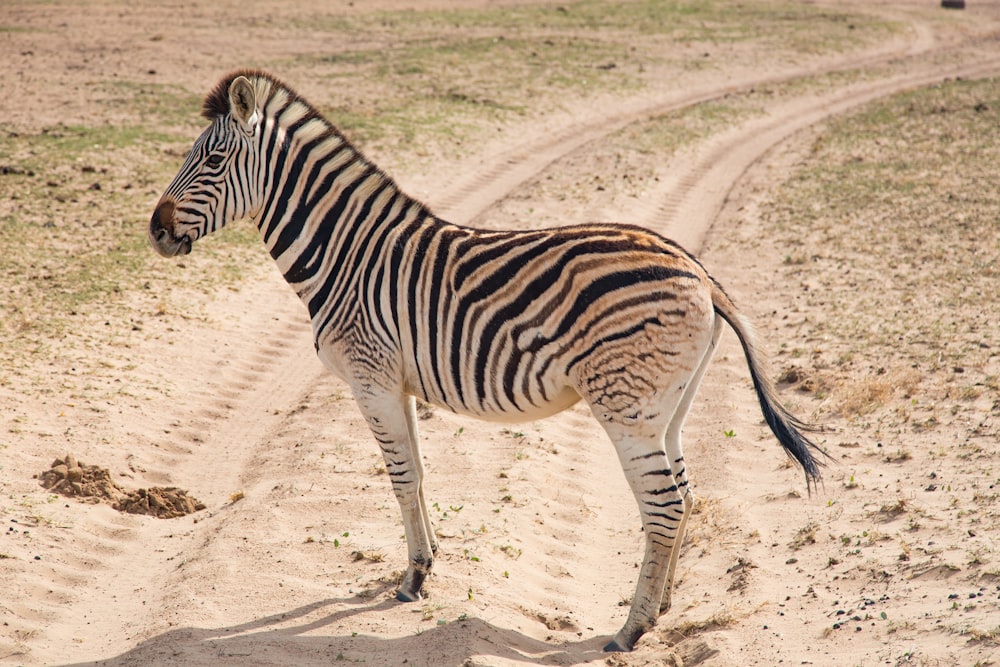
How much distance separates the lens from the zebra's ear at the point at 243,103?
5.86 metres

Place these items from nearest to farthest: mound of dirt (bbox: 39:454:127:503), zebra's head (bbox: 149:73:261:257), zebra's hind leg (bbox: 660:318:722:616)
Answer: zebra's hind leg (bbox: 660:318:722:616)
zebra's head (bbox: 149:73:261:257)
mound of dirt (bbox: 39:454:127:503)

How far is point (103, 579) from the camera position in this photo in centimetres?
623

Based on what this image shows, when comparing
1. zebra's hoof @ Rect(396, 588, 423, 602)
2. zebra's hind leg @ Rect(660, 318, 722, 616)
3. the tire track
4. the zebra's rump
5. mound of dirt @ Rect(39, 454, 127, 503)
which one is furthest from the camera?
the tire track

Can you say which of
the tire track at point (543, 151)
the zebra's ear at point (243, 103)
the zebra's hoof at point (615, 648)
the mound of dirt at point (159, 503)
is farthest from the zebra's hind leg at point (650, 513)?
the tire track at point (543, 151)

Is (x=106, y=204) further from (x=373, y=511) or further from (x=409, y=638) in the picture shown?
(x=409, y=638)

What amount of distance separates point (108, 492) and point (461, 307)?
11.0 feet

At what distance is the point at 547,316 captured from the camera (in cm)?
542

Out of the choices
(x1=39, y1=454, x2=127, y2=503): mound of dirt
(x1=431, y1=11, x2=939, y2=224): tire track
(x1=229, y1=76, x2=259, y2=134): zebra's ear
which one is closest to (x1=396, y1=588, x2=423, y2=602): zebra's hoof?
(x1=39, y1=454, x2=127, y2=503): mound of dirt

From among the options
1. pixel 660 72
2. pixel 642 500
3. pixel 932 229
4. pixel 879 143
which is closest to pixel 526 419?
pixel 642 500

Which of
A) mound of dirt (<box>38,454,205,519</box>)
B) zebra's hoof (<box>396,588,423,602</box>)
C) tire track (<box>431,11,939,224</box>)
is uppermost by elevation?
tire track (<box>431,11,939,224</box>)

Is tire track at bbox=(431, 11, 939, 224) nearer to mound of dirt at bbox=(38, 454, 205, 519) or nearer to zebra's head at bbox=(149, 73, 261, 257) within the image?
mound of dirt at bbox=(38, 454, 205, 519)

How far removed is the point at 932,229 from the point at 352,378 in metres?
9.68

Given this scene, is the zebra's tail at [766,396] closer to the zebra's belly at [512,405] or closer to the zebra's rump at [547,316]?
the zebra's rump at [547,316]

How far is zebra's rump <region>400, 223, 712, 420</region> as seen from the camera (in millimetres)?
5230
